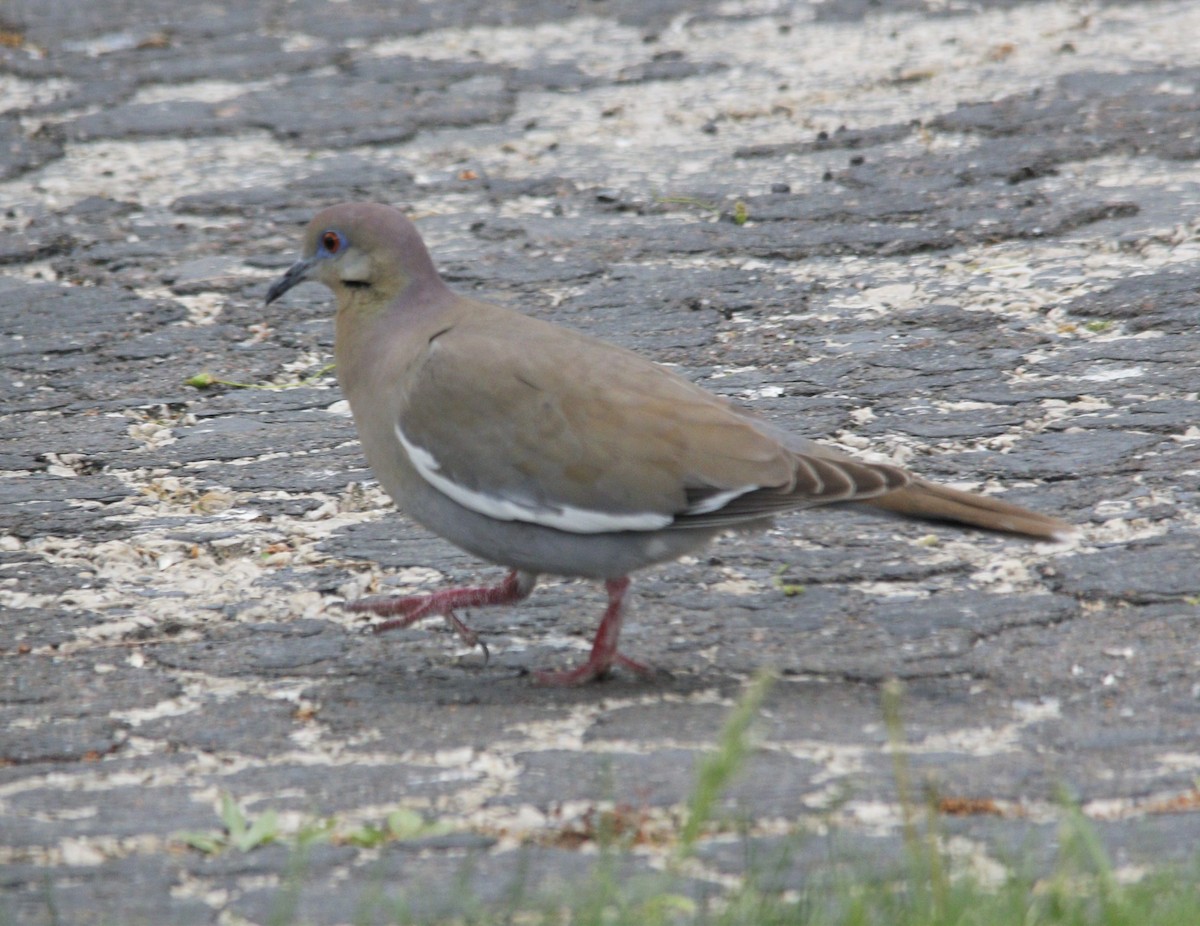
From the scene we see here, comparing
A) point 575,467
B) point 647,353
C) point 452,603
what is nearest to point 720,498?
point 575,467

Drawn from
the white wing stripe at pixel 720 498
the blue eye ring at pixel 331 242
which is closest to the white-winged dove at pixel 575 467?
the white wing stripe at pixel 720 498

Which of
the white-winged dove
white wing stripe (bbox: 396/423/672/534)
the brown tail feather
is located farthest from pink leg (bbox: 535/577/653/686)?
the brown tail feather

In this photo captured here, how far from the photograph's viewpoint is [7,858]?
8.79 ft

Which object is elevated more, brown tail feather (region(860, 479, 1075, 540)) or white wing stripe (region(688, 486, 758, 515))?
white wing stripe (region(688, 486, 758, 515))

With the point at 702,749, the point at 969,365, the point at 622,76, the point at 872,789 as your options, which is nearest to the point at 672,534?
the point at 702,749

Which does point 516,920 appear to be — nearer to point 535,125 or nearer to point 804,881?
point 804,881

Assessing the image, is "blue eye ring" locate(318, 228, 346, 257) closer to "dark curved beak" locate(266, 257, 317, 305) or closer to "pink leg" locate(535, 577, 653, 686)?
"dark curved beak" locate(266, 257, 317, 305)

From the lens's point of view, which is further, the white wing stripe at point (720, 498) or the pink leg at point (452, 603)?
the pink leg at point (452, 603)

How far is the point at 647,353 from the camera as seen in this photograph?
16.5ft

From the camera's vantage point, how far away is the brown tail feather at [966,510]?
3184 millimetres

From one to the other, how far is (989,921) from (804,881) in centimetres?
36

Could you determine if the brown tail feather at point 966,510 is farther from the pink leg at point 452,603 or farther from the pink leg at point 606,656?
the pink leg at point 452,603

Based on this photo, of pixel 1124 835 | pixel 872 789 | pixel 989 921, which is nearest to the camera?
pixel 989 921

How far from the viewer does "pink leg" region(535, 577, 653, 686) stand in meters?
3.32
